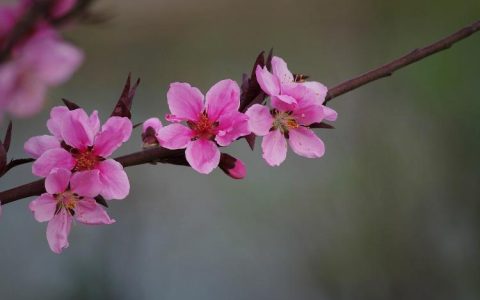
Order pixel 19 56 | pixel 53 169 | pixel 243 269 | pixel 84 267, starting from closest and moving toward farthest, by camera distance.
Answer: pixel 19 56, pixel 53 169, pixel 84 267, pixel 243 269

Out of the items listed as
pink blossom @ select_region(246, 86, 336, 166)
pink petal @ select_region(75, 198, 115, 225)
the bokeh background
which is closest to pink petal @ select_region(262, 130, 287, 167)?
pink blossom @ select_region(246, 86, 336, 166)

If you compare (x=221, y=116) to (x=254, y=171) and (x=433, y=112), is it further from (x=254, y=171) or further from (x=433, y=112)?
(x=433, y=112)

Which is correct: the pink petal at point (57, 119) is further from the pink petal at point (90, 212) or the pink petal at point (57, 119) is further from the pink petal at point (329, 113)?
the pink petal at point (329, 113)

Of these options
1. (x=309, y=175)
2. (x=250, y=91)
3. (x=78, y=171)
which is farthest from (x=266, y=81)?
(x=309, y=175)

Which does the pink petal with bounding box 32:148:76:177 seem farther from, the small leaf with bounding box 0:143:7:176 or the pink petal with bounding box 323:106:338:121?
the pink petal with bounding box 323:106:338:121

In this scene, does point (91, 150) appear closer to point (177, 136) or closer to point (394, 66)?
point (177, 136)

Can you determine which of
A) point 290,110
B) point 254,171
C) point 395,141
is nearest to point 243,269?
point 254,171

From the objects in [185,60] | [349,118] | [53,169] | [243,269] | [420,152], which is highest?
[185,60]
